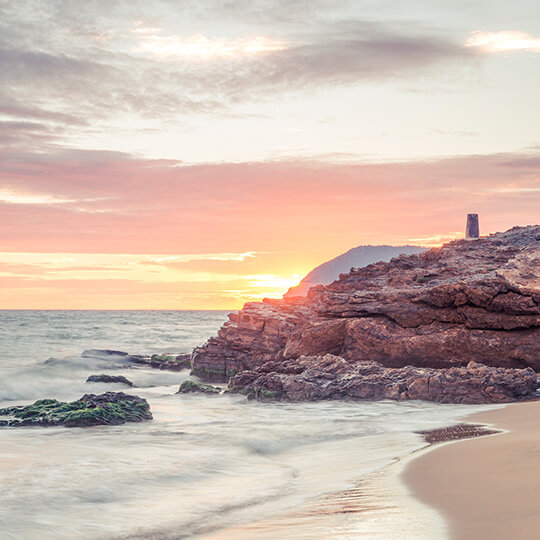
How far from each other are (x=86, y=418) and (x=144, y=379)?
14.0 m

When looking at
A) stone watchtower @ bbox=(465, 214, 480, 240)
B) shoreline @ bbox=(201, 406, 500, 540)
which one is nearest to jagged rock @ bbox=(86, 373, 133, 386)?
shoreline @ bbox=(201, 406, 500, 540)

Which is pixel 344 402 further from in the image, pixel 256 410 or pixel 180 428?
pixel 180 428

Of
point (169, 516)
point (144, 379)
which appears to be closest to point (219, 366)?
point (144, 379)

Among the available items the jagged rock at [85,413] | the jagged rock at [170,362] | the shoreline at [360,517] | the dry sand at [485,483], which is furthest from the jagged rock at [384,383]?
the jagged rock at [170,362]

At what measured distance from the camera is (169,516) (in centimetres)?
686

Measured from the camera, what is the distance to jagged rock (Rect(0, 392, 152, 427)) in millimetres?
13594

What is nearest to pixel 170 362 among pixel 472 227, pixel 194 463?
pixel 472 227

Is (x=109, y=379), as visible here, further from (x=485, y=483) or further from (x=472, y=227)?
(x=472, y=227)

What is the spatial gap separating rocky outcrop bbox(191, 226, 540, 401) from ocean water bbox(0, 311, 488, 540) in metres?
3.78

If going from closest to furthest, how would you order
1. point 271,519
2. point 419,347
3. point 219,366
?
point 271,519
point 419,347
point 219,366

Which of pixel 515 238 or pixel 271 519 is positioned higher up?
pixel 515 238

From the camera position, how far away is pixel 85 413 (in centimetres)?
1362

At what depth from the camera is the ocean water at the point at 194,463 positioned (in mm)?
6793

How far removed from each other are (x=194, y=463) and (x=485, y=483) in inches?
218
